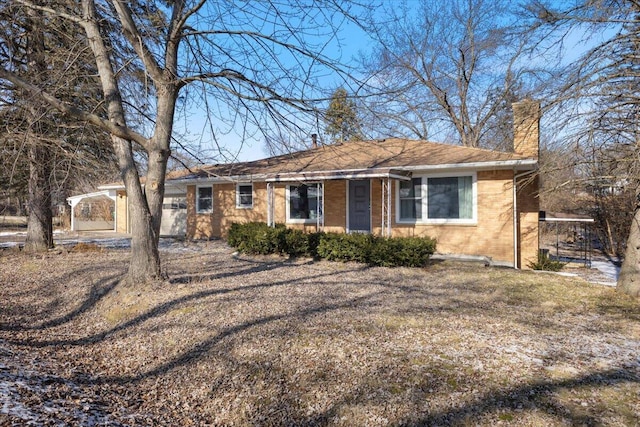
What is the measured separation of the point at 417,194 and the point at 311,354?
9262 mm

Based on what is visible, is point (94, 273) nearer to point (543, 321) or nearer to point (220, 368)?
point (220, 368)

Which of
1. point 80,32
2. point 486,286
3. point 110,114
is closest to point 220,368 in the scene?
point 110,114

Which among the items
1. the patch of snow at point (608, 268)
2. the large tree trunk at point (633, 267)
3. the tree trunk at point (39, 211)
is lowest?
the patch of snow at point (608, 268)

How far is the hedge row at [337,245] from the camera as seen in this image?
1041 cm

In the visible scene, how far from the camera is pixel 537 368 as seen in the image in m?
4.15

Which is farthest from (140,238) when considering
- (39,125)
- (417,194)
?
(417,194)

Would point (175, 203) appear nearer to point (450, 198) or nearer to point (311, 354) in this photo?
point (450, 198)

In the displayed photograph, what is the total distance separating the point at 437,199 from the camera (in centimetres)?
1260

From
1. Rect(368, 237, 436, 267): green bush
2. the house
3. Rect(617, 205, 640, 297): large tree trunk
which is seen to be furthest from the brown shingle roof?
Rect(617, 205, 640, 297): large tree trunk

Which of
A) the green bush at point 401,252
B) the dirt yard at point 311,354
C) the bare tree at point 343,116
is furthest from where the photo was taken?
the green bush at point 401,252

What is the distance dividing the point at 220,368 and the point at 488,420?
8.83 feet

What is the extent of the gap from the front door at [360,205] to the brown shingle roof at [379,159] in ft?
2.60

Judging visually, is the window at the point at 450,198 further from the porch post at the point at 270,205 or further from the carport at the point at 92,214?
the carport at the point at 92,214

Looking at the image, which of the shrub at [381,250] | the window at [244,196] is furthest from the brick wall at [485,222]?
the window at [244,196]
